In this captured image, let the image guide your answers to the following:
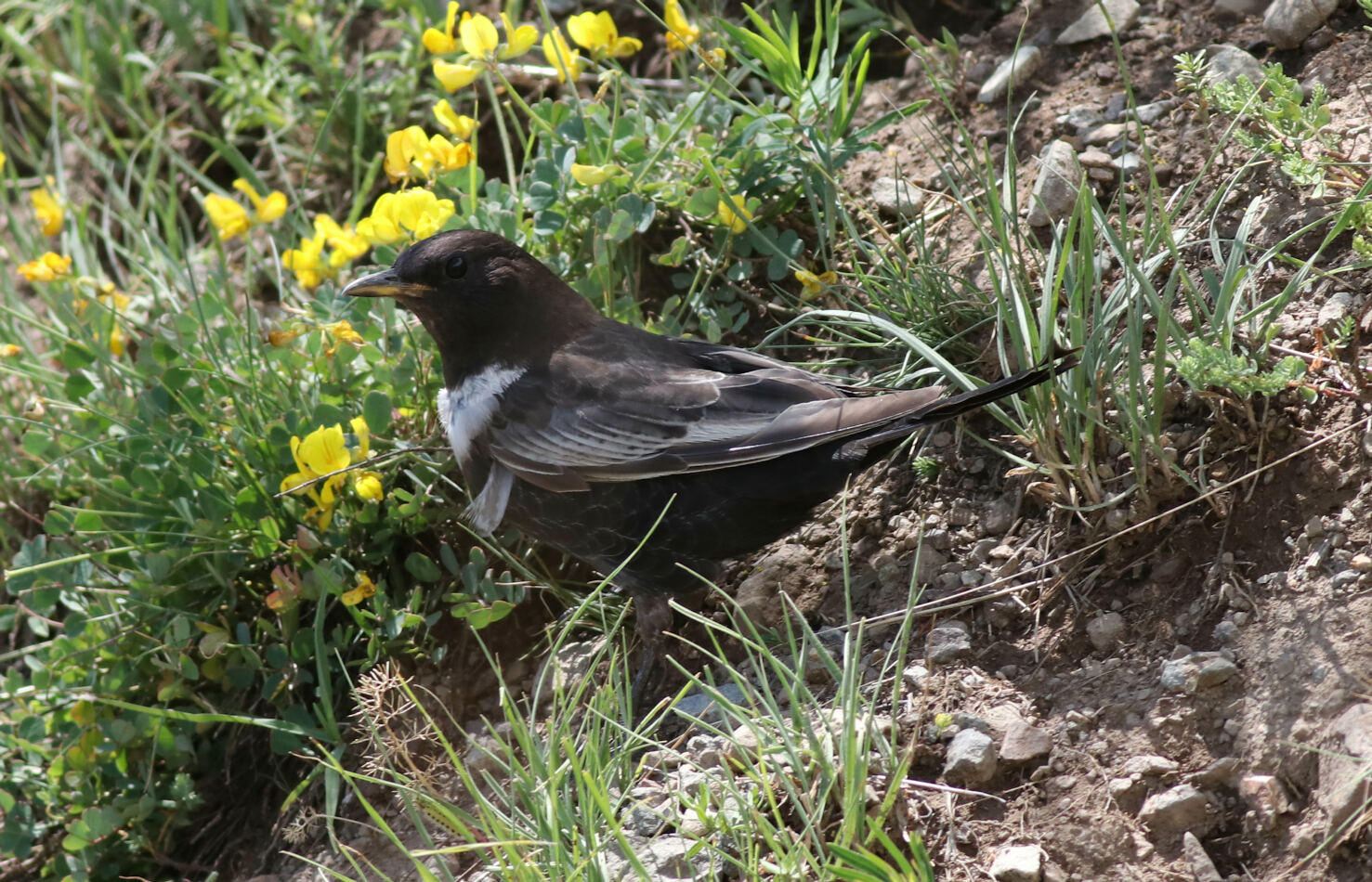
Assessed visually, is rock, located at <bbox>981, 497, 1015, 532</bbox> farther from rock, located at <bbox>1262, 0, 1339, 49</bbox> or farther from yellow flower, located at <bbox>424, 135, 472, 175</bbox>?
yellow flower, located at <bbox>424, 135, 472, 175</bbox>

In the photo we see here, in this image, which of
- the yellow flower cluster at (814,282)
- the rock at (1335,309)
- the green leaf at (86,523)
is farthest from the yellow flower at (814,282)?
the green leaf at (86,523)

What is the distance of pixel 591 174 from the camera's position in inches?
149

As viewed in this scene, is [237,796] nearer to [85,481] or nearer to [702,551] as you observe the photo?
[85,481]

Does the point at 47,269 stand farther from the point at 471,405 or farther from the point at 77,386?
the point at 471,405

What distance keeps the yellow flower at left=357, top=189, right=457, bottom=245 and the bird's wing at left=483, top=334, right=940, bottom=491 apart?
554mm

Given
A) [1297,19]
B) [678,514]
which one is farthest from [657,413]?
[1297,19]

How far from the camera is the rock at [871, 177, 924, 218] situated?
404 cm

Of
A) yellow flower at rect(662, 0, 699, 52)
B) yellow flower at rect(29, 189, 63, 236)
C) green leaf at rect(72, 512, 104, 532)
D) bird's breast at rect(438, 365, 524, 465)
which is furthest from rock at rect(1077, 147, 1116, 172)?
yellow flower at rect(29, 189, 63, 236)

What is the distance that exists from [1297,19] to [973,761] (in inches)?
96.3

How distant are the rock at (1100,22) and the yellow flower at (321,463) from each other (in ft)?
8.69

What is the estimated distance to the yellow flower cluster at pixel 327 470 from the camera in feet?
11.4

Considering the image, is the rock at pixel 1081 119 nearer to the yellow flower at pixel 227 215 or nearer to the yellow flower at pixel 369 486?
the yellow flower at pixel 369 486

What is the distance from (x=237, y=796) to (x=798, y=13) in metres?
3.34

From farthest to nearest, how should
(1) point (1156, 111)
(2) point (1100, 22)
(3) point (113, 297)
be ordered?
(3) point (113, 297) < (2) point (1100, 22) < (1) point (1156, 111)
